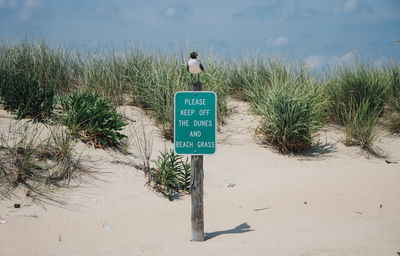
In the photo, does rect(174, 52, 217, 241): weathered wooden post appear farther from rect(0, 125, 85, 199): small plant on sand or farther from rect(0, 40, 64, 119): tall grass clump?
rect(0, 40, 64, 119): tall grass clump

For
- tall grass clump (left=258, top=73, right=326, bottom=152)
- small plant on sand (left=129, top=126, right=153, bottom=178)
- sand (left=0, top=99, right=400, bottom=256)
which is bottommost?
sand (left=0, top=99, right=400, bottom=256)

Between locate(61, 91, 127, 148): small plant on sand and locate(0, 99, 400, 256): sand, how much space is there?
29 centimetres

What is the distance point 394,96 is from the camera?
12.4 meters

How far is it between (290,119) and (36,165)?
527 cm

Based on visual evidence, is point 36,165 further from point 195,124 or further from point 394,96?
point 394,96

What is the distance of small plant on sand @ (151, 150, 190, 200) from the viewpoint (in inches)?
278

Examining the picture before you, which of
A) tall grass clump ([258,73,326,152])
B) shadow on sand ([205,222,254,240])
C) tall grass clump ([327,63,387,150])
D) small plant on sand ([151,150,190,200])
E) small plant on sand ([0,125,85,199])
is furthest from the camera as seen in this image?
tall grass clump ([327,63,387,150])

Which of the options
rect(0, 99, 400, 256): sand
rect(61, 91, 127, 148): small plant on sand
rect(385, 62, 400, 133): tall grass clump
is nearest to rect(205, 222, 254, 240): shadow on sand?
rect(0, 99, 400, 256): sand

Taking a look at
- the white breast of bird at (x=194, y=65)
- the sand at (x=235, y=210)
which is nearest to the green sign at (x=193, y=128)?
the white breast of bird at (x=194, y=65)

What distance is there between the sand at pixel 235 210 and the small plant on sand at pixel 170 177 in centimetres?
18

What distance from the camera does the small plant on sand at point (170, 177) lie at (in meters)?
7.05

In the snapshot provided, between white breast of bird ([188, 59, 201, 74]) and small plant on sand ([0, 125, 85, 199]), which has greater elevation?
white breast of bird ([188, 59, 201, 74])

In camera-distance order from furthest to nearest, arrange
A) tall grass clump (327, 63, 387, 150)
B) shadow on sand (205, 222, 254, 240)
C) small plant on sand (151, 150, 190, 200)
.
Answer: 1. tall grass clump (327, 63, 387, 150)
2. small plant on sand (151, 150, 190, 200)
3. shadow on sand (205, 222, 254, 240)

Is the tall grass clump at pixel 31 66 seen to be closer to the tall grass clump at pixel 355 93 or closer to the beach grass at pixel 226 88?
the beach grass at pixel 226 88
